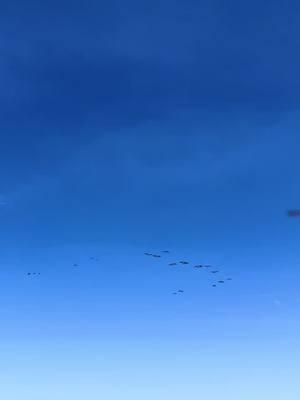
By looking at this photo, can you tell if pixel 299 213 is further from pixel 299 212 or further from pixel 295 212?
pixel 295 212

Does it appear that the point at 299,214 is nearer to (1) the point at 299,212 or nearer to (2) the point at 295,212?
(1) the point at 299,212

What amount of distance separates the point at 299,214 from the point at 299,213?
213mm

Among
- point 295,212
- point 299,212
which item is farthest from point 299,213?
point 295,212

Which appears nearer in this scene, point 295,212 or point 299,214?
point 295,212

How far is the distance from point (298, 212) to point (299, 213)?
0.85 metres

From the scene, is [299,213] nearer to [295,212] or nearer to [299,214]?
[299,214]

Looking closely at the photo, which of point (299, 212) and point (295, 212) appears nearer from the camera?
point (295, 212)

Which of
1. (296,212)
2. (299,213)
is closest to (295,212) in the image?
(296,212)

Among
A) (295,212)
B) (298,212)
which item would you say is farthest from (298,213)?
(295,212)

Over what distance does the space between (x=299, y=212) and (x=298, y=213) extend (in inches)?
26.3

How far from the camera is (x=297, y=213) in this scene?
49812mm

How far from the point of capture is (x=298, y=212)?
5031 centimetres

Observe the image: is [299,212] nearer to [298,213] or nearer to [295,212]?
[298,213]

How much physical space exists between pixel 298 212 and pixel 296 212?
227 centimetres
